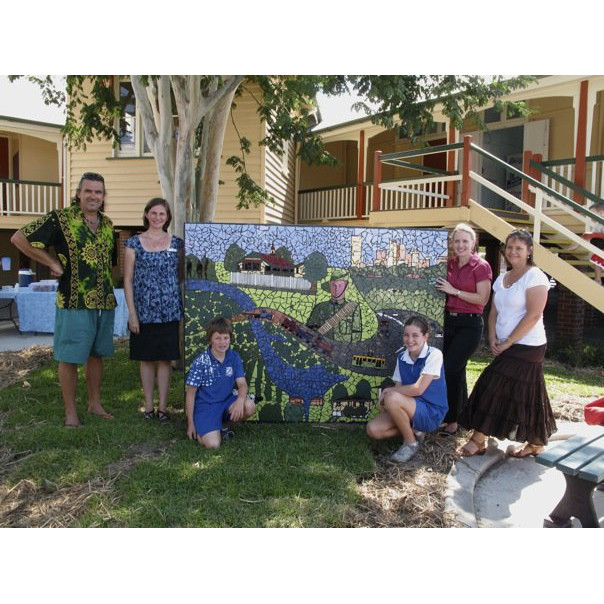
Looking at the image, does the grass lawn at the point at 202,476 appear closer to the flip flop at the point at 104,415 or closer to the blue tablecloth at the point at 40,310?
the flip flop at the point at 104,415

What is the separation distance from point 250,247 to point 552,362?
239 inches

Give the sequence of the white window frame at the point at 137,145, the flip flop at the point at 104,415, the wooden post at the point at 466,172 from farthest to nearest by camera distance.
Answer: the white window frame at the point at 137,145
the wooden post at the point at 466,172
the flip flop at the point at 104,415

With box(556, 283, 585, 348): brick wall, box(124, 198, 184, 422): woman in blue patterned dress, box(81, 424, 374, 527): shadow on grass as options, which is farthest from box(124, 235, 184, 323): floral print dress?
box(556, 283, 585, 348): brick wall

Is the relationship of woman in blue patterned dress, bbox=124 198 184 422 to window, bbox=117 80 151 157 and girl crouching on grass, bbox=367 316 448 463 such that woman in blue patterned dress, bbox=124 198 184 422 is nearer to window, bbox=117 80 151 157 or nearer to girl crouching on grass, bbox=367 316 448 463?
girl crouching on grass, bbox=367 316 448 463

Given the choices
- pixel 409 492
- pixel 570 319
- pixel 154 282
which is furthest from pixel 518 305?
pixel 570 319

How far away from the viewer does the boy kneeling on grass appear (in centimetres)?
387

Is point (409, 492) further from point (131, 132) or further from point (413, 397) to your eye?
point (131, 132)

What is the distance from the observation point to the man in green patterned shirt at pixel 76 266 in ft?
13.0

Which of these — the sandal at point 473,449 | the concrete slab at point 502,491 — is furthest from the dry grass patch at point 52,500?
the sandal at point 473,449

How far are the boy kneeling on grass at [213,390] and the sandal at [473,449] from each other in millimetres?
1633

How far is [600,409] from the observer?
3160 millimetres

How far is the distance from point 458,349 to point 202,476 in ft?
7.16

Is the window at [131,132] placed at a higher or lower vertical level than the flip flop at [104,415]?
higher

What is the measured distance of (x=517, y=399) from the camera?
3.83 metres
